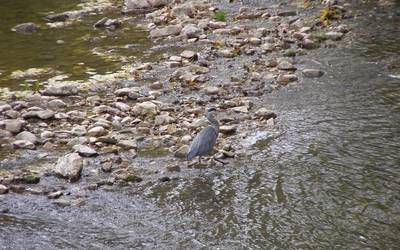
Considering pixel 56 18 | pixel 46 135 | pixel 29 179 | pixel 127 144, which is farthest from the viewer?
pixel 56 18

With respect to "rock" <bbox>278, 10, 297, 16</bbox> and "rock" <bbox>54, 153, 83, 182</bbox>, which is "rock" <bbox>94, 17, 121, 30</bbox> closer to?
"rock" <bbox>278, 10, 297, 16</bbox>

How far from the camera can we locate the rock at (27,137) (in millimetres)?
7516

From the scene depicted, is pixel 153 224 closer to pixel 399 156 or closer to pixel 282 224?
pixel 282 224

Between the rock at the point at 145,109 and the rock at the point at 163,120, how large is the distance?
296 mm

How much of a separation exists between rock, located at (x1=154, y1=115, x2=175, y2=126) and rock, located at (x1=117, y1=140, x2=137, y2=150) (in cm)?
61

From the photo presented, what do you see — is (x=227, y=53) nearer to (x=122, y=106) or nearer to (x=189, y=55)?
(x=189, y=55)

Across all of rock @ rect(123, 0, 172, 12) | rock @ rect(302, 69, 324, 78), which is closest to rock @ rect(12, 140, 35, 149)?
rock @ rect(302, 69, 324, 78)

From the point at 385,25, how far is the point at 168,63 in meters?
3.75

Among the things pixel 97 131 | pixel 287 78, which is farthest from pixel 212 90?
pixel 97 131

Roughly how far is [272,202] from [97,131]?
2642mm

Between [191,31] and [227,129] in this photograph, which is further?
[191,31]

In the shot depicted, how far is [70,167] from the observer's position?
21.7 ft

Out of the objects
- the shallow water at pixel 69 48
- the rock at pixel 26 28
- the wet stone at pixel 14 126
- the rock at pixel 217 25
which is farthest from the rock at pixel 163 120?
the rock at pixel 26 28

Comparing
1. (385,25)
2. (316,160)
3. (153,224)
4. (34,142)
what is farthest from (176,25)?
(153,224)
